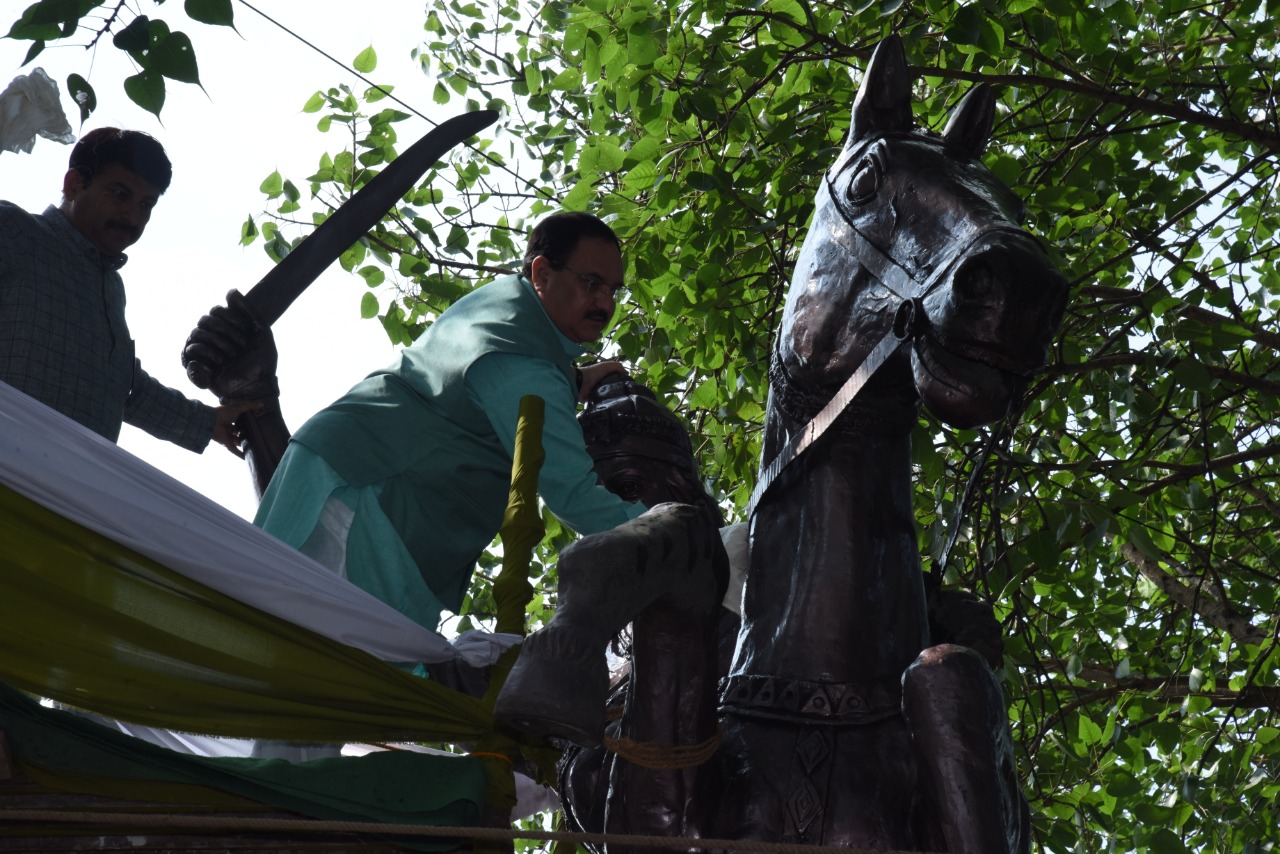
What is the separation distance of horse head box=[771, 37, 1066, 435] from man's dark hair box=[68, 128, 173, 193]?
1675 mm

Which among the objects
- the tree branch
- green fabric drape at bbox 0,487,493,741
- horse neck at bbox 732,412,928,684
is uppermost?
the tree branch

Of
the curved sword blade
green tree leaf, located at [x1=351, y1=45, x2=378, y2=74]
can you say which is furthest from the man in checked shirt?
green tree leaf, located at [x1=351, y1=45, x2=378, y2=74]

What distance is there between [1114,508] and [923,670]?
9.85ft

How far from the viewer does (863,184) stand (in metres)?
2.69

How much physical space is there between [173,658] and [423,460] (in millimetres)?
1156

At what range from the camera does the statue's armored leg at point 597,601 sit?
2070 millimetres

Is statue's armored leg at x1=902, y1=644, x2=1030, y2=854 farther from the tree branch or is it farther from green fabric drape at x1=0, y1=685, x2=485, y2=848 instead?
the tree branch

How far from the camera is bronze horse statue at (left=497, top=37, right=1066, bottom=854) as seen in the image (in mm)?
2301

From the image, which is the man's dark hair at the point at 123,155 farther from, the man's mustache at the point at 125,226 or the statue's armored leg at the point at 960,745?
the statue's armored leg at the point at 960,745

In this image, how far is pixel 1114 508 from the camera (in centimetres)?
518

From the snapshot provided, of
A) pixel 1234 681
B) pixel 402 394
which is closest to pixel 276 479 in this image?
pixel 402 394

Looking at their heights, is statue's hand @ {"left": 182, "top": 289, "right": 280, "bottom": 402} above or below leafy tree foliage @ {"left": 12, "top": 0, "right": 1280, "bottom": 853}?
below

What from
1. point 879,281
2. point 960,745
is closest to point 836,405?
point 879,281

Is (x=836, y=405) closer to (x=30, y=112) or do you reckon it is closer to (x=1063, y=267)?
(x=30, y=112)
